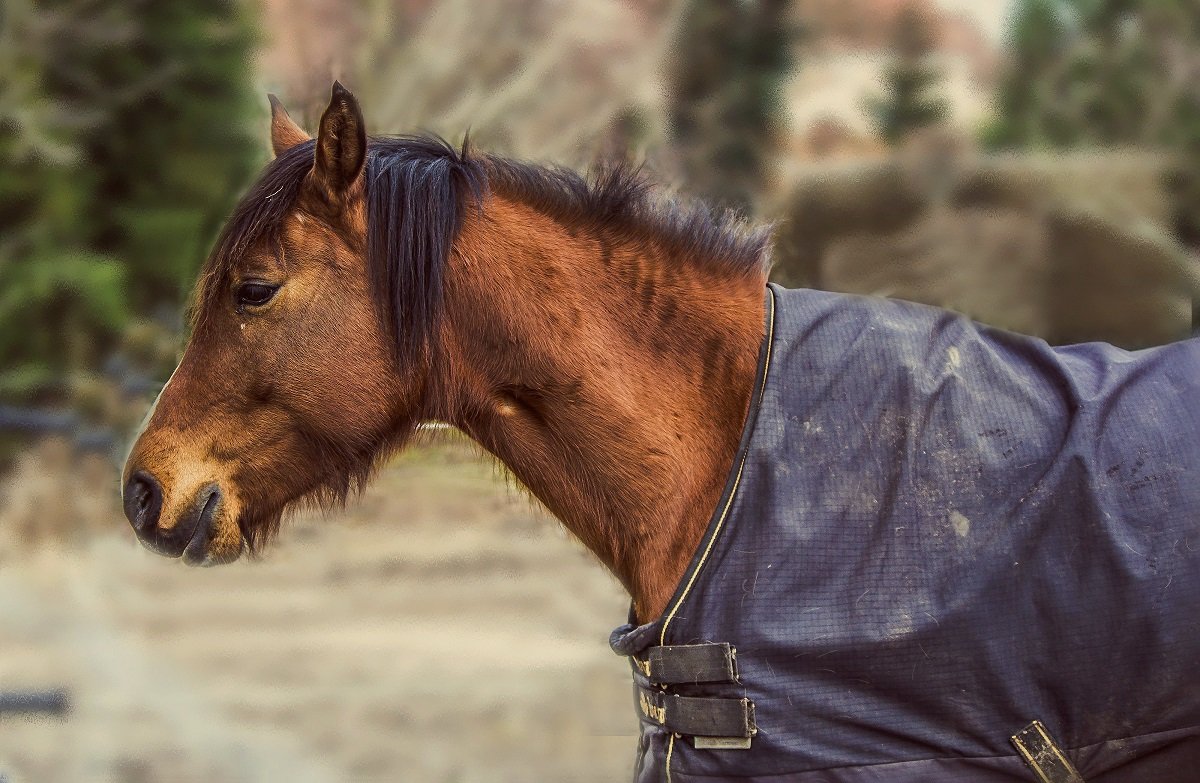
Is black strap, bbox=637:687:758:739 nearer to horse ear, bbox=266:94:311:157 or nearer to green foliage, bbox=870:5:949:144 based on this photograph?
green foliage, bbox=870:5:949:144

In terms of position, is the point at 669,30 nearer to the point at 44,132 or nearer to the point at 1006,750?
the point at 1006,750

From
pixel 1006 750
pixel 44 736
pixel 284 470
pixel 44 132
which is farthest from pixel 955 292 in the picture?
pixel 44 132

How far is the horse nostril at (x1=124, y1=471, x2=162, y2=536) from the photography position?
5.12 feet

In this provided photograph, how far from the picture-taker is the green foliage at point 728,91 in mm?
2027

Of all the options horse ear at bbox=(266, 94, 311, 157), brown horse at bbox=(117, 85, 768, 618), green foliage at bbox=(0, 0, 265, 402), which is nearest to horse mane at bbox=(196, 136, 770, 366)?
brown horse at bbox=(117, 85, 768, 618)

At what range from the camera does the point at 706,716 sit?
1390 mm

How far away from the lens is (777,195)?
6.11ft

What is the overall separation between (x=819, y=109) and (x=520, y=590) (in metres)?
3.76

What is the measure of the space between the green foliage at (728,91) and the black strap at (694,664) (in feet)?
2.96

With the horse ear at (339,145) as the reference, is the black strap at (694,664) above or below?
below

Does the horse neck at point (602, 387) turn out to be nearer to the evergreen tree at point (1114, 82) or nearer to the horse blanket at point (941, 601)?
the horse blanket at point (941, 601)

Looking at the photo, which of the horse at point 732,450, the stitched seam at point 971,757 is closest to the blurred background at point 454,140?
the horse at point 732,450

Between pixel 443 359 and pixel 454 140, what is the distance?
487 mm

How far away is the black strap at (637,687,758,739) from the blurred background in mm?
451
